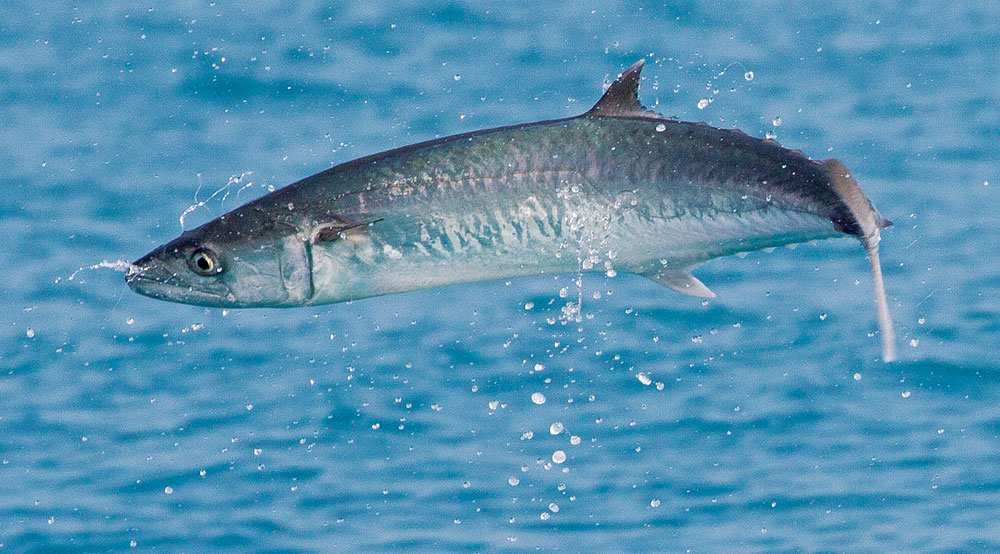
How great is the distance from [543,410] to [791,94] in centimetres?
514

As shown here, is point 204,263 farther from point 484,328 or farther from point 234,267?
point 484,328

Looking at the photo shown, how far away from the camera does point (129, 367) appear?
1332 centimetres

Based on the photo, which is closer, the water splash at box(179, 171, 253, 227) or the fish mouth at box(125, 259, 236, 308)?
the fish mouth at box(125, 259, 236, 308)

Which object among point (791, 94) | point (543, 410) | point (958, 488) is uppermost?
point (791, 94)

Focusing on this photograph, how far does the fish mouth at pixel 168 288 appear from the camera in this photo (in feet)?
17.3

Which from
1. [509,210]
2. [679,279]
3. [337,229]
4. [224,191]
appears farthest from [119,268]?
[679,279]

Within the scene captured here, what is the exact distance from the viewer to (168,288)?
5273 mm

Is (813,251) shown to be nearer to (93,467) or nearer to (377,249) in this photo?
(377,249)

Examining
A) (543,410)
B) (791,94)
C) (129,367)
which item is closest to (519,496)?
(543,410)

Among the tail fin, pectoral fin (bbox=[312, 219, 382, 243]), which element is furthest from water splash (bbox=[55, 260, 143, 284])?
the tail fin

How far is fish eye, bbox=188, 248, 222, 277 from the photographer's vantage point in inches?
204

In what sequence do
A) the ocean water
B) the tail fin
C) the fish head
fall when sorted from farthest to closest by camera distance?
1. the ocean water
2. the fish head
3. the tail fin

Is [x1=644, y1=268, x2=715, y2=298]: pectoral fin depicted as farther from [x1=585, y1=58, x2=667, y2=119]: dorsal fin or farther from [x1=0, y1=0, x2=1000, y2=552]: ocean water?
[x1=0, y1=0, x2=1000, y2=552]: ocean water

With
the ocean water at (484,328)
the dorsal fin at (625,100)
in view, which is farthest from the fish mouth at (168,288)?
the ocean water at (484,328)
